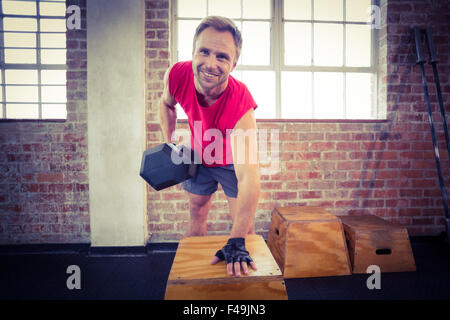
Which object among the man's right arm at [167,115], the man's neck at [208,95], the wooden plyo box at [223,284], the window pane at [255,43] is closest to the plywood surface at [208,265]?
the wooden plyo box at [223,284]

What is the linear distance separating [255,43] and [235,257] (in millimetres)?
2151

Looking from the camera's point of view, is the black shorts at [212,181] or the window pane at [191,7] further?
the window pane at [191,7]

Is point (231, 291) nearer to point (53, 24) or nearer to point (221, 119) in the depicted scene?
point (221, 119)

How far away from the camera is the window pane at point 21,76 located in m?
2.36

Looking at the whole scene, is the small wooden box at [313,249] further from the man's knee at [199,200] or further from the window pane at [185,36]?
the window pane at [185,36]

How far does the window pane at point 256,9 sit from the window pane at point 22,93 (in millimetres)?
2271

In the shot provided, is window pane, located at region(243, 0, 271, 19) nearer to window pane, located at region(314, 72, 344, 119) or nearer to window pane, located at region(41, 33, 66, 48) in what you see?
window pane, located at region(314, 72, 344, 119)

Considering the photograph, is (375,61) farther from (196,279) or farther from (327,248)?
(196,279)

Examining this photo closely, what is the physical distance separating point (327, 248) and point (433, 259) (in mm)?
1116

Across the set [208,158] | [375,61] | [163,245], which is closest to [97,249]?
[163,245]

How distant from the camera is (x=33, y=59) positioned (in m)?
2.36

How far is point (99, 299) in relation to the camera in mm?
1549

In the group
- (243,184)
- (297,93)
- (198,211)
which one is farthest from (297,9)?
(198,211)
